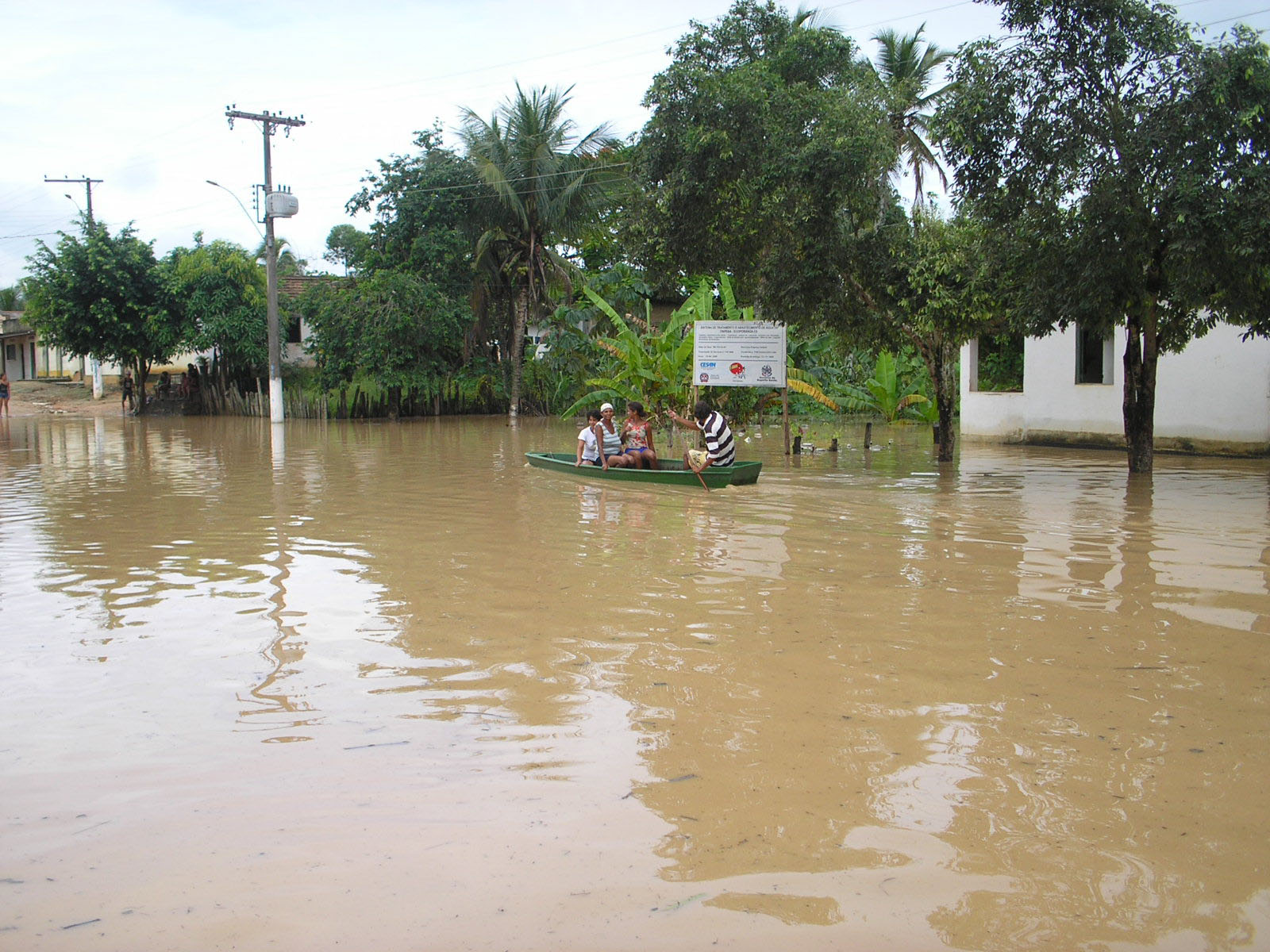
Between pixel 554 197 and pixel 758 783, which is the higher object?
pixel 554 197

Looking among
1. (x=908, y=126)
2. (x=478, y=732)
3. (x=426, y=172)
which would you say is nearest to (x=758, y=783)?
(x=478, y=732)

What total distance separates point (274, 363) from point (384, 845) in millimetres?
29005

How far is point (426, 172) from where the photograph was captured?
1294 inches

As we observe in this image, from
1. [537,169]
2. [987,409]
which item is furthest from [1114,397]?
[537,169]

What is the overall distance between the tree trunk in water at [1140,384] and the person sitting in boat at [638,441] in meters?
6.55

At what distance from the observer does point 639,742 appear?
4.61 metres

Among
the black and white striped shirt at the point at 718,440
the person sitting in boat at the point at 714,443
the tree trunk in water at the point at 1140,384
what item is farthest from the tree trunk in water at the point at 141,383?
the tree trunk in water at the point at 1140,384

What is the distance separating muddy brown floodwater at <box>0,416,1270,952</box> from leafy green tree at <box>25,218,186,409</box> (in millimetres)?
30126

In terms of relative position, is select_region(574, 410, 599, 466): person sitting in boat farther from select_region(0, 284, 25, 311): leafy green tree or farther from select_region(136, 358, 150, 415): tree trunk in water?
select_region(0, 284, 25, 311): leafy green tree

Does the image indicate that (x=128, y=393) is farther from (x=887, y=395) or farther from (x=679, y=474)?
(x=679, y=474)

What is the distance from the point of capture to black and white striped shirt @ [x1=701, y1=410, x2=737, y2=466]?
1341cm

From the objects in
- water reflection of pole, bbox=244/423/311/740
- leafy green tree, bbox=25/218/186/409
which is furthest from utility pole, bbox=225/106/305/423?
water reflection of pole, bbox=244/423/311/740

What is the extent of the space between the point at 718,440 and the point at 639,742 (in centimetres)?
902

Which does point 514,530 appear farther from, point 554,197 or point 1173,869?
point 554,197
